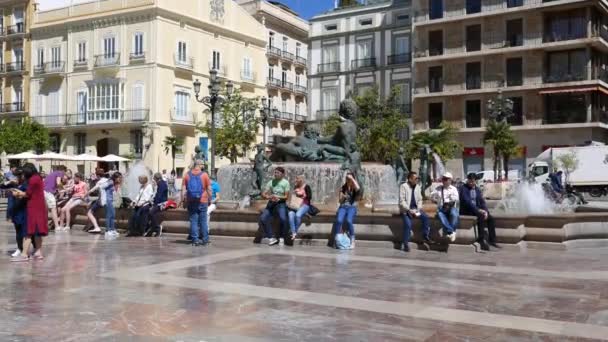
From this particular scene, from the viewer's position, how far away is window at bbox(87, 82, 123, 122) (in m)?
45.7

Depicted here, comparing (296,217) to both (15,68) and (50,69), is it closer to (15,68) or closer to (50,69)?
(50,69)

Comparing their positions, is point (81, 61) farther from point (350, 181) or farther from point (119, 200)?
point (350, 181)

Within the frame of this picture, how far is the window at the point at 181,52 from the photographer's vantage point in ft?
150

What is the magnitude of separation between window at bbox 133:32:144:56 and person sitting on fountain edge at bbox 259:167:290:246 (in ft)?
119

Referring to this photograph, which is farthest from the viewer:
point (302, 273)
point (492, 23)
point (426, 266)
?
point (492, 23)

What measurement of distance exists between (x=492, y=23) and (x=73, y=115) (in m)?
31.3

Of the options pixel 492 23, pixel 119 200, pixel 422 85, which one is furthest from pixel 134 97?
pixel 119 200

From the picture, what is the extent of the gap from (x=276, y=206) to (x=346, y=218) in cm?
130

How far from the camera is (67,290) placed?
22.7 ft

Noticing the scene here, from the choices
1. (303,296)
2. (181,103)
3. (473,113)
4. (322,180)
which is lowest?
(303,296)

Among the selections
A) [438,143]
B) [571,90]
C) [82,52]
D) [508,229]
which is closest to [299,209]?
[508,229]

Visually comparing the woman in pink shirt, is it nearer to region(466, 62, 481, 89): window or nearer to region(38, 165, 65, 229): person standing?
region(38, 165, 65, 229): person standing

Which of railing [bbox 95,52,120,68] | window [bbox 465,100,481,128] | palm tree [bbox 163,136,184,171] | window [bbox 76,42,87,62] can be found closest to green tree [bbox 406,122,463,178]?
window [bbox 465,100,481,128]

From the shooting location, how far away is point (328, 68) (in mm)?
50812
